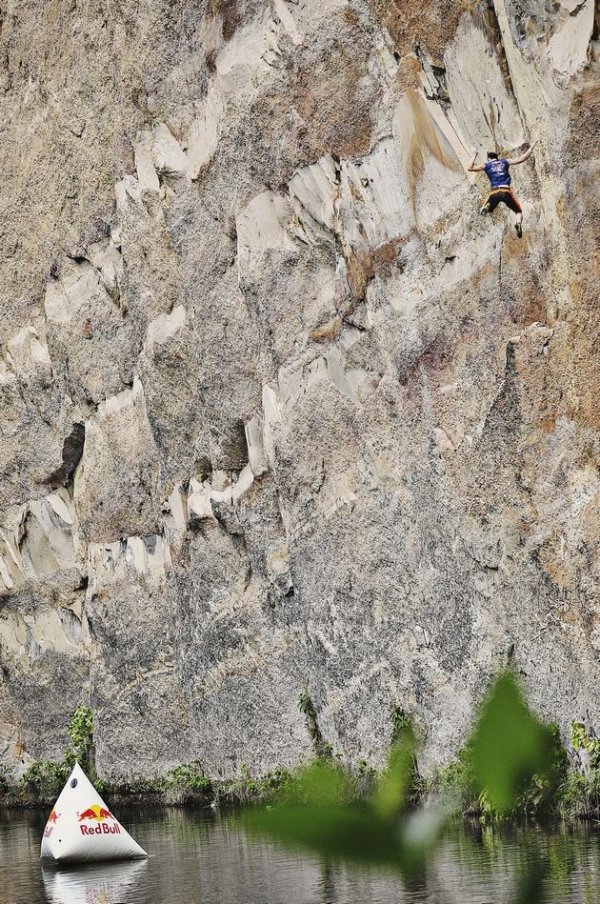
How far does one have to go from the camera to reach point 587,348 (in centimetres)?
2902

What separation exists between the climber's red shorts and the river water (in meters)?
12.0

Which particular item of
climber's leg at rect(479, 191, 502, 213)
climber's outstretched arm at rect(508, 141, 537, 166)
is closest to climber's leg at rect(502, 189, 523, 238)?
climber's leg at rect(479, 191, 502, 213)

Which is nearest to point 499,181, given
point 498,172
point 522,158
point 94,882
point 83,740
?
point 498,172

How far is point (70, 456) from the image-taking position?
57844 mm

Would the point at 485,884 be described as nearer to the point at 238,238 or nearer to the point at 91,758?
the point at 238,238

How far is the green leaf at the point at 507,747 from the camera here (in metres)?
28.5

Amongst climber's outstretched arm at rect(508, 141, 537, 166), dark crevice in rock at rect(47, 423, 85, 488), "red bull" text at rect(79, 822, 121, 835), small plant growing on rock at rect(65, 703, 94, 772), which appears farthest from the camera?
dark crevice in rock at rect(47, 423, 85, 488)

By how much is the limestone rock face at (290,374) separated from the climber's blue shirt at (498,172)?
1.26 meters

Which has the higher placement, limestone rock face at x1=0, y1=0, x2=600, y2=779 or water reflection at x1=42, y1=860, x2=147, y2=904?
limestone rock face at x1=0, y1=0, x2=600, y2=779

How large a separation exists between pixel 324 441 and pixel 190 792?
13.7m

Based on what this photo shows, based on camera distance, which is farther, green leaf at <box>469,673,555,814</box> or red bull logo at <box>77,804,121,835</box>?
red bull logo at <box>77,804,121,835</box>

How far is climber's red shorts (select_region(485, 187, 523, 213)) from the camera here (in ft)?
94.7

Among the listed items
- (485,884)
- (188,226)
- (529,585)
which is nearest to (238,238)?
(188,226)

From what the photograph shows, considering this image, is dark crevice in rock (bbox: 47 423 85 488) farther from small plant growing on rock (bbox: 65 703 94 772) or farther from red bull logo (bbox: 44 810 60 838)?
red bull logo (bbox: 44 810 60 838)
